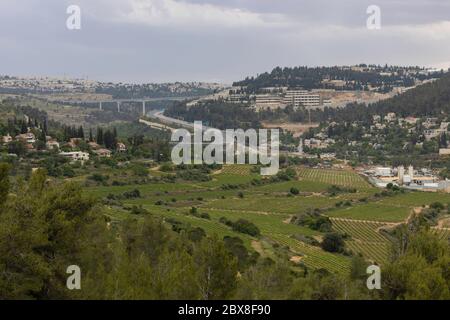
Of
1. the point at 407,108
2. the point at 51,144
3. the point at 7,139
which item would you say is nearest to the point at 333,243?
the point at 51,144

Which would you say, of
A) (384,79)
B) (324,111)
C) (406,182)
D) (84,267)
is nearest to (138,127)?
(324,111)

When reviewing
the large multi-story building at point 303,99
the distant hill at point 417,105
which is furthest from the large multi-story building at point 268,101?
the distant hill at point 417,105

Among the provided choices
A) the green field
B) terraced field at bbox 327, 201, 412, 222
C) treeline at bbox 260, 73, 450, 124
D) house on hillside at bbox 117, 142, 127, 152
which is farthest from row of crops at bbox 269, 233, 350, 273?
treeline at bbox 260, 73, 450, 124

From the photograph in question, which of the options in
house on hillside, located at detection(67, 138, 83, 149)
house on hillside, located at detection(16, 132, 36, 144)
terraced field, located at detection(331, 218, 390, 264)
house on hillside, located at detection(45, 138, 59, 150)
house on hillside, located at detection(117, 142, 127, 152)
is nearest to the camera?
terraced field, located at detection(331, 218, 390, 264)

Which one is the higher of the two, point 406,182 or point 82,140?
point 82,140

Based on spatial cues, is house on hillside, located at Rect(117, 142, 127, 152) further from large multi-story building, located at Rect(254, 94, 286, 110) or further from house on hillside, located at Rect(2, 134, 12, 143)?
large multi-story building, located at Rect(254, 94, 286, 110)

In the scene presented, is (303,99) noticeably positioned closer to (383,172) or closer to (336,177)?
(383,172)
